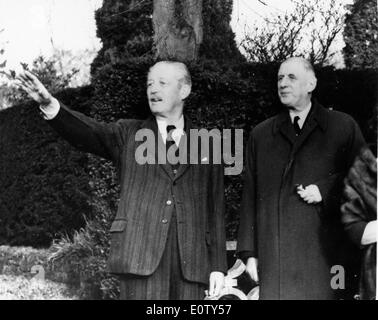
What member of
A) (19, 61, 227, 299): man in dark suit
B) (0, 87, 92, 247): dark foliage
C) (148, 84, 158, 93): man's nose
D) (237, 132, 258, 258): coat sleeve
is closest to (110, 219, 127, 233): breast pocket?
(19, 61, 227, 299): man in dark suit

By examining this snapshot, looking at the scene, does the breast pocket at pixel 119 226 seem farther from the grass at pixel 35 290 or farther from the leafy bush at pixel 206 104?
the grass at pixel 35 290

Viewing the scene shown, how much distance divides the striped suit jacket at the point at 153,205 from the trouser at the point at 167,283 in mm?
41

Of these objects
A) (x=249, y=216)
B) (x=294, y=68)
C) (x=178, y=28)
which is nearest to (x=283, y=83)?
(x=294, y=68)

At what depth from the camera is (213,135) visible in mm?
4414

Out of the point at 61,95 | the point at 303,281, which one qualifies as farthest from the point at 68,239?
the point at 303,281

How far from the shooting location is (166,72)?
4.05 metres

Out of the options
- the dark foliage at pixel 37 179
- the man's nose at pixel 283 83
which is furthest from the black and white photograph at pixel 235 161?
the dark foliage at pixel 37 179

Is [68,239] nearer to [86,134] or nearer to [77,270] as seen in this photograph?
[77,270]

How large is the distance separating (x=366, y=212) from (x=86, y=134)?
68.0 inches

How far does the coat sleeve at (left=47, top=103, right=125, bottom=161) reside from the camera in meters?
3.71

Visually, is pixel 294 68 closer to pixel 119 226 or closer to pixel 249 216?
pixel 249 216

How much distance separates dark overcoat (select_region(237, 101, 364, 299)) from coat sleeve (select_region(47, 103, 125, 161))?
0.91 m

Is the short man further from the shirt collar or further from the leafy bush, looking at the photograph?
the leafy bush

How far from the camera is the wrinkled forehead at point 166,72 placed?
13.3 feet
